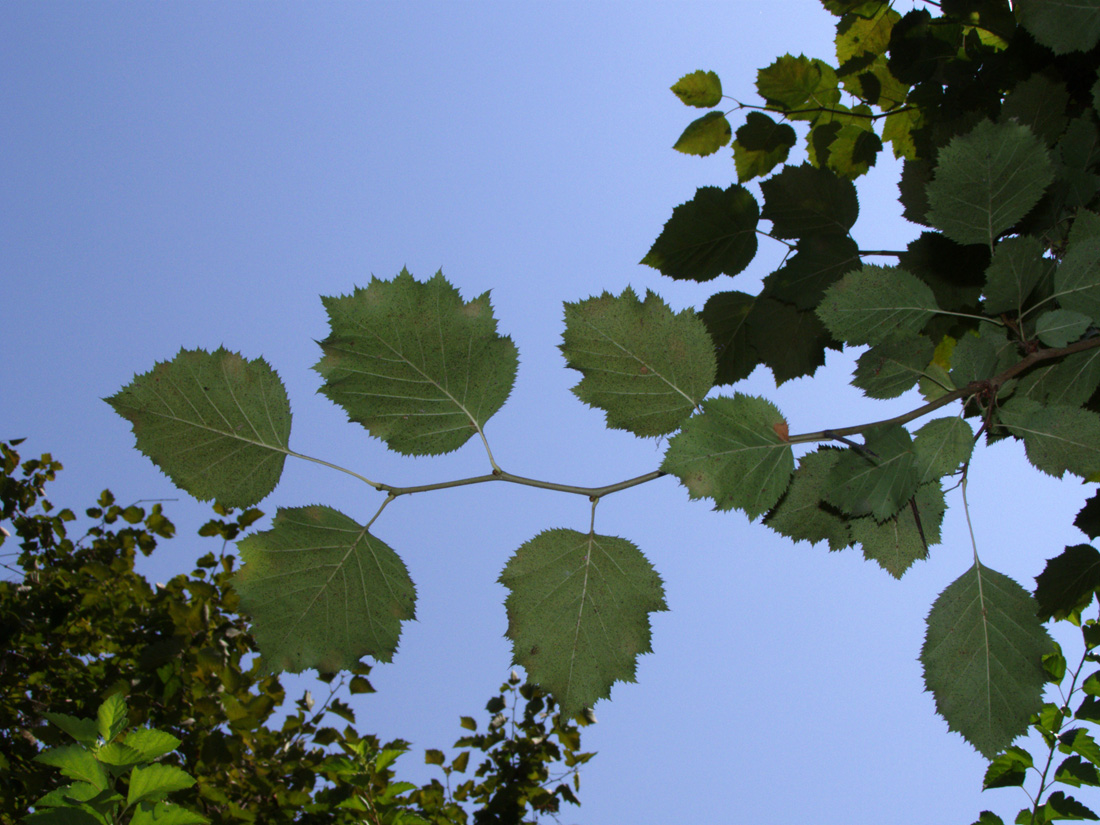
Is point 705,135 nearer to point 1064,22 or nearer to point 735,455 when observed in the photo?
point 1064,22

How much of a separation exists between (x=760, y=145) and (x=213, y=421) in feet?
5.14

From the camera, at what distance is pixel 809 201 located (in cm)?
135

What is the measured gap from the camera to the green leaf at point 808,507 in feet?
3.25

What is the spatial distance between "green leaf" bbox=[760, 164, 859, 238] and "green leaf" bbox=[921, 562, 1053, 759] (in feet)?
2.41

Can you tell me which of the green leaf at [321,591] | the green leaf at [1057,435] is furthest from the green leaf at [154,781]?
the green leaf at [1057,435]

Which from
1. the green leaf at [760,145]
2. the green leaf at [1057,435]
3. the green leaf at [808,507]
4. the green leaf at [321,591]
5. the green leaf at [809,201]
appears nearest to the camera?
the green leaf at [1057,435]

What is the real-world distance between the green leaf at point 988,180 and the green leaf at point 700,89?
114 centimetres

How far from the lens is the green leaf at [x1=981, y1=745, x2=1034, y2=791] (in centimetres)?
168

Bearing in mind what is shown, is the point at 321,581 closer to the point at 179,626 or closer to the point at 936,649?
the point at 936,649

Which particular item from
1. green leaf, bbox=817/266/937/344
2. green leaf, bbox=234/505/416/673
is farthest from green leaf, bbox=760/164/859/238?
green leaf, bbox=234/505/416/673

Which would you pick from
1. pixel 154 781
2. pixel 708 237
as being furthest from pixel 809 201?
pixel 154 781

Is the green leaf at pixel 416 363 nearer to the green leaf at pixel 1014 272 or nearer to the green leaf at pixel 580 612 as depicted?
the green leaf at pixel 580 612

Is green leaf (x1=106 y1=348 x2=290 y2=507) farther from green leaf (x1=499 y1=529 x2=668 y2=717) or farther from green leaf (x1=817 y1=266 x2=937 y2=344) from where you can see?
green leaf (x1=817 y1=266 x2=937 y2=344)

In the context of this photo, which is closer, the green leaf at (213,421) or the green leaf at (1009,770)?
the green leaf at (213,421)
